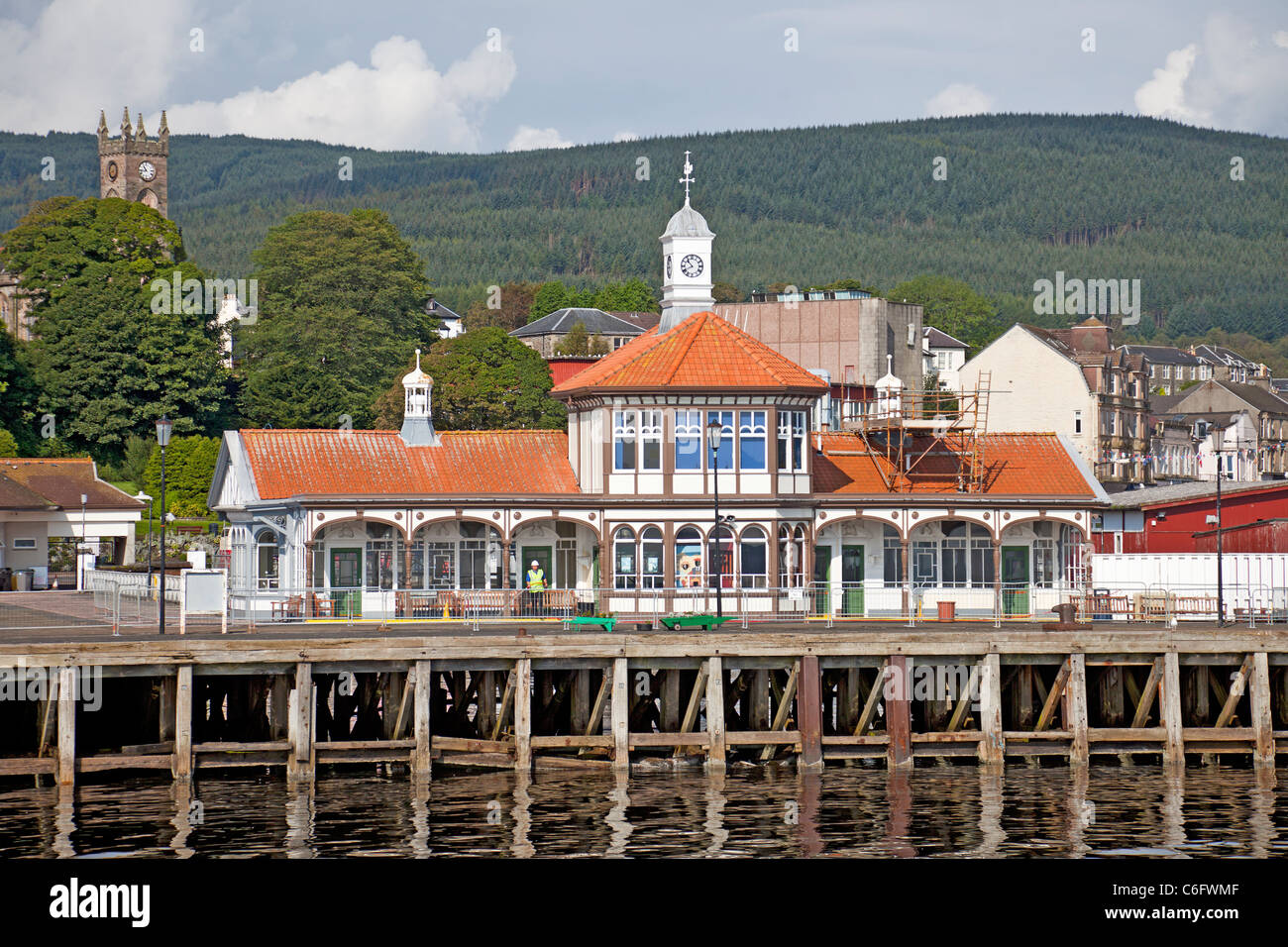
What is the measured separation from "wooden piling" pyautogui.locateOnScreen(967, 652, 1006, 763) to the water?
15.7 inches

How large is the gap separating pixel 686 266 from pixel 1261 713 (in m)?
28.1

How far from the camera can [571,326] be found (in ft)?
505

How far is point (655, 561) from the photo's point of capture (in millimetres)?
51000

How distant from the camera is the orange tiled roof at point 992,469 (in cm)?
5497

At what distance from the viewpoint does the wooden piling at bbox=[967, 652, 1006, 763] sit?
36594 mm

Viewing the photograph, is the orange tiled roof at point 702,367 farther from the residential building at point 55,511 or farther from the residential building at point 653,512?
the residential building at point 55,511

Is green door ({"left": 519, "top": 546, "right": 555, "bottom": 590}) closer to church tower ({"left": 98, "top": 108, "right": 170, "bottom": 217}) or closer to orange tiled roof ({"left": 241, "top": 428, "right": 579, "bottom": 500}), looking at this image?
orange tiled roof ({"left": 241, "top": 428, "right": 579, "bottom": 500})

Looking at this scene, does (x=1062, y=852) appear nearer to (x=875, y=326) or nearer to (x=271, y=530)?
(x=271, y=530)

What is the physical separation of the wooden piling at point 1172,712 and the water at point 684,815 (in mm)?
526

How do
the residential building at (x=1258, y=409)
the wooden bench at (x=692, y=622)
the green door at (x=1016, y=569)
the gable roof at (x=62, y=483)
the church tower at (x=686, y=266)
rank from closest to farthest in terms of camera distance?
the wooden bench at (x=692, y=622) → the green door at (x=1016, y=569) → the church tower at (x=686, y=266) → the gable roof at (x=62, y=483) → the residential building at (x=1258, y=409)

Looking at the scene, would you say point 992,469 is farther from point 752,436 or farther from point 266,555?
point 266,555

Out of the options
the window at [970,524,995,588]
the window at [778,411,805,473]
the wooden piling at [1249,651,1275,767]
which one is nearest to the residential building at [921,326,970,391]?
the window at [970,524,995,588]

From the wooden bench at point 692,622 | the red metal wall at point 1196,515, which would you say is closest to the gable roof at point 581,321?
the red metal wall at point 1196,515
